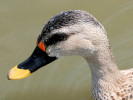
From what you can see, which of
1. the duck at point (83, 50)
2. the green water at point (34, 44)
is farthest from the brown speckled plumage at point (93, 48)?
the green water at point (34, 44)

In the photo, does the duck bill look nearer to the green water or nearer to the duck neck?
the duck neck

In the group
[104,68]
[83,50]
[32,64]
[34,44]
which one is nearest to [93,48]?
[83,50]

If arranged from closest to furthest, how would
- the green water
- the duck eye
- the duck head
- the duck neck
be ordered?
1. the duck head
2. the duck eye
3. the duck neck
4. the green water

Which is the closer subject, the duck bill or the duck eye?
the duck eye

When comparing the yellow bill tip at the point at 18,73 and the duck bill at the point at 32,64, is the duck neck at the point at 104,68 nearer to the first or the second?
the duck bill at the point at 32,64

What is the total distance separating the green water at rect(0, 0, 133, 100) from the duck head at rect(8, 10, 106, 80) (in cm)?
156

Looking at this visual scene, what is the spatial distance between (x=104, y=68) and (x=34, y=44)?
2236 millimetres

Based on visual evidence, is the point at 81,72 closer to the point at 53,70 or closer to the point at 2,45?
the point at 53,70

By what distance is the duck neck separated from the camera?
4.19 m

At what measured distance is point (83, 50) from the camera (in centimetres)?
408

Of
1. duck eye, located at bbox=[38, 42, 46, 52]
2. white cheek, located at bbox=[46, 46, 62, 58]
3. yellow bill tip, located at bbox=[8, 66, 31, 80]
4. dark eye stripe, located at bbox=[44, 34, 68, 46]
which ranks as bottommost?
yellow bill tip, located at bbox=[8, 66, 31, 80]

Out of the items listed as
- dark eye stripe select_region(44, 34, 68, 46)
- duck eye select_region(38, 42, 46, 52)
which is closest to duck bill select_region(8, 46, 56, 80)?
duck eye select_region(38, 42, 46, 52)

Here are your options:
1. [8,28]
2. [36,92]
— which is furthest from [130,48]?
[8,28]

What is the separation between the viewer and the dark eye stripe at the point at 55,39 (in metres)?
3.88
